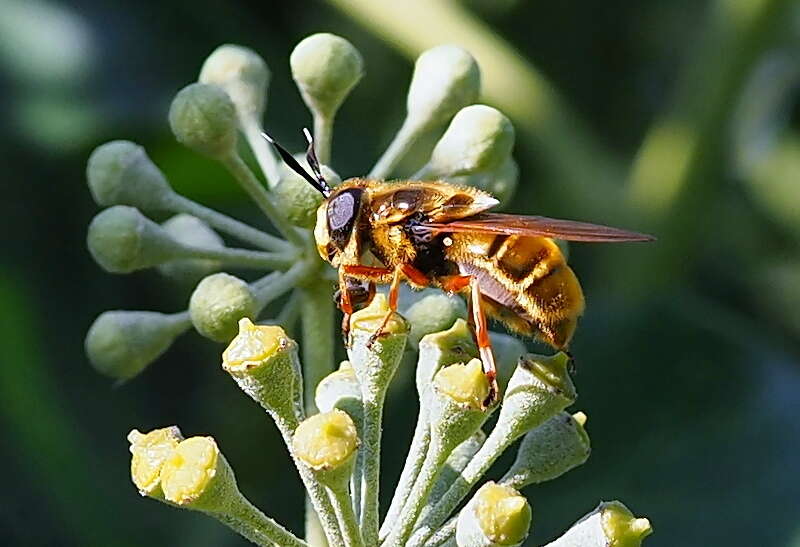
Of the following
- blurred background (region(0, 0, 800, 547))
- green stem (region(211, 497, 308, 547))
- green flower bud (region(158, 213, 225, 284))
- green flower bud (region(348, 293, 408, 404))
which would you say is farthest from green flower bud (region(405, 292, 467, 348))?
blurred background (region(0, 0, 800, 547))

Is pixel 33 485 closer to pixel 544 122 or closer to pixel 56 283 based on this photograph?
pixel 56 283

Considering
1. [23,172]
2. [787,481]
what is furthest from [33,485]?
[787,481]

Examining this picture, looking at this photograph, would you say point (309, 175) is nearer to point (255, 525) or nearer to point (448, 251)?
A: point (448, 251)

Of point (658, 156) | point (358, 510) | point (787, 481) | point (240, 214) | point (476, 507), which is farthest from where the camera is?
point (240, 214)

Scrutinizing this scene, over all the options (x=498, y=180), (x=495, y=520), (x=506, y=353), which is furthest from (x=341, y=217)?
(x=495, y=520)

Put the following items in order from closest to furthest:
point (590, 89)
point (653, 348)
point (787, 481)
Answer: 1. point (787, 481)
2. point (653, 348)
3. point (590, 89)

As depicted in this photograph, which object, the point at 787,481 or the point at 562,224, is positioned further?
the point at 787,481

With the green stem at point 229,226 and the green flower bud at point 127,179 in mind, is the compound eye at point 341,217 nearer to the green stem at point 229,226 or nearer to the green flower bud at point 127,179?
the green stem at point 229,226
